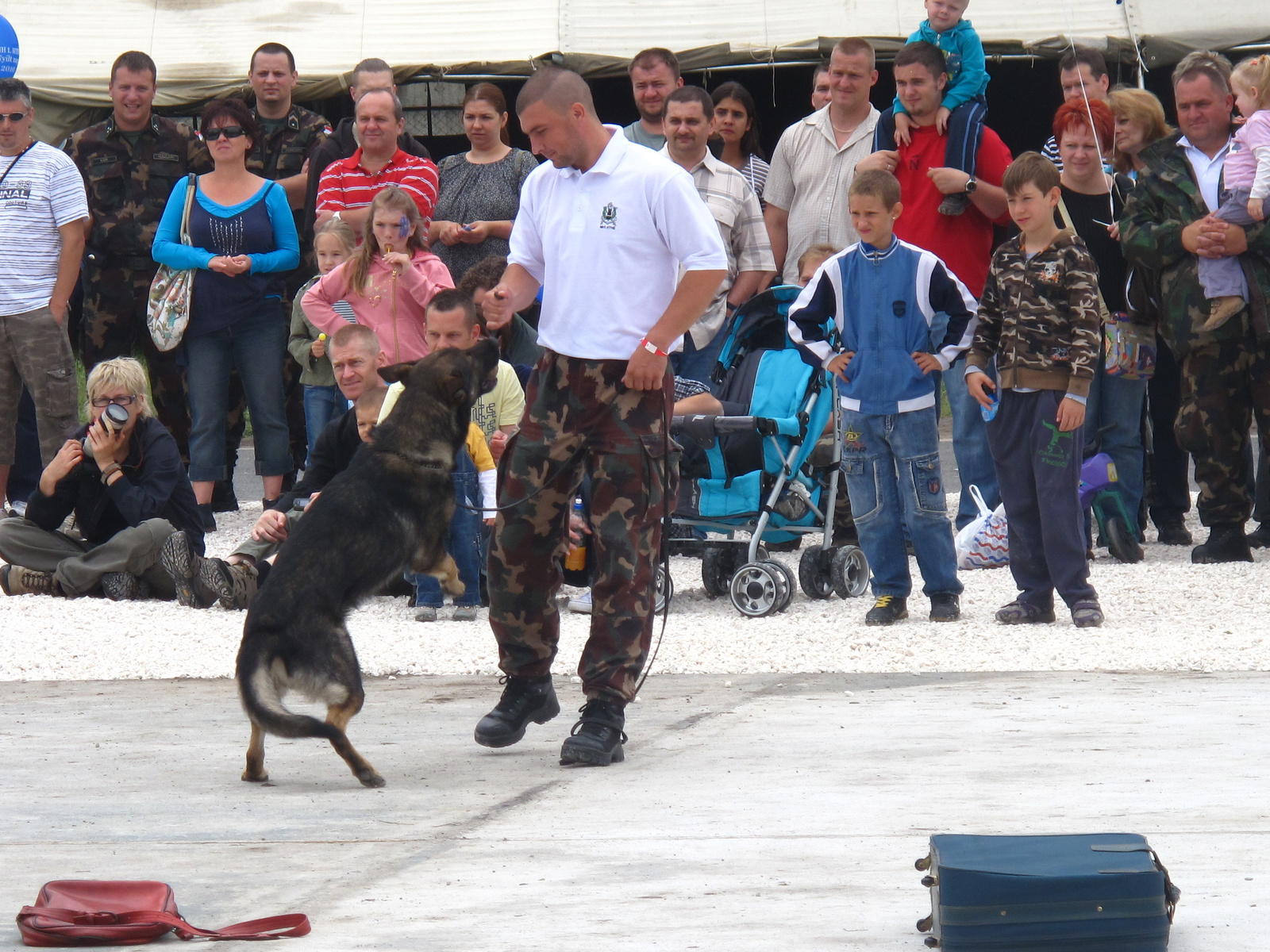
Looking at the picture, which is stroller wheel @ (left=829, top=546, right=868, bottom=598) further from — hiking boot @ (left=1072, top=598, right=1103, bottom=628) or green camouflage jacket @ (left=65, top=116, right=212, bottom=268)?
green camouflage jacket @ (left=65, top=116, right=212, bottom=268)

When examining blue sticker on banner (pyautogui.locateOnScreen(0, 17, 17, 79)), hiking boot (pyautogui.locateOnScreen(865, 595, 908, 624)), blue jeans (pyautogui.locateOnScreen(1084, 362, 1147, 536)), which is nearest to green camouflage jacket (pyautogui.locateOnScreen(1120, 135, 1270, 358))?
blue jeans (pyautogui.locateOnScreen(1084, 362, 1147, 536))

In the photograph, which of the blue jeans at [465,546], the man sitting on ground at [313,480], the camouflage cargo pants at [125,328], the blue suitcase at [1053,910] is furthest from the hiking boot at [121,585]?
the blue suitcase at [1053,910]

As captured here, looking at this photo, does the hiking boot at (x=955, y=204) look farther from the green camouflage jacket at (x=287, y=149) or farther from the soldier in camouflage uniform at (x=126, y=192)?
the soldier in camouflage uniform at (x=126, y=192)

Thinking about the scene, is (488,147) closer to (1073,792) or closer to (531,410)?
(531,410)

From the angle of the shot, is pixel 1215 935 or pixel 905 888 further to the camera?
pixel 905 888

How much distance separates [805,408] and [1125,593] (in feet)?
5.39

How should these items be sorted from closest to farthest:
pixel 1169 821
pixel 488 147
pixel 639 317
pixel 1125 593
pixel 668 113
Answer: pixel 1169 821 < pixel 639 317 < pixel 1125 593 < pixel 668 113 < pixel 488 147

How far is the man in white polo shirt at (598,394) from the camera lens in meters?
4.63

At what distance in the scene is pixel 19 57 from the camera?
12492mm

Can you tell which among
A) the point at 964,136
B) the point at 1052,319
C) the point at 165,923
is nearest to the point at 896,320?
the point at 1052,319

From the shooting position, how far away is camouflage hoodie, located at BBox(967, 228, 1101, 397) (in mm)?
6578

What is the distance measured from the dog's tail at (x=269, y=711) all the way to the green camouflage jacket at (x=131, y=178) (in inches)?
228

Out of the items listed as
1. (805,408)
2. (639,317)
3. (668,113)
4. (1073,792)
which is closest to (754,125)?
(668,113)

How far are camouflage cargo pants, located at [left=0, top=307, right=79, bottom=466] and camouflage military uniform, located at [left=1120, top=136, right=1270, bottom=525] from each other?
5845 millimetres
